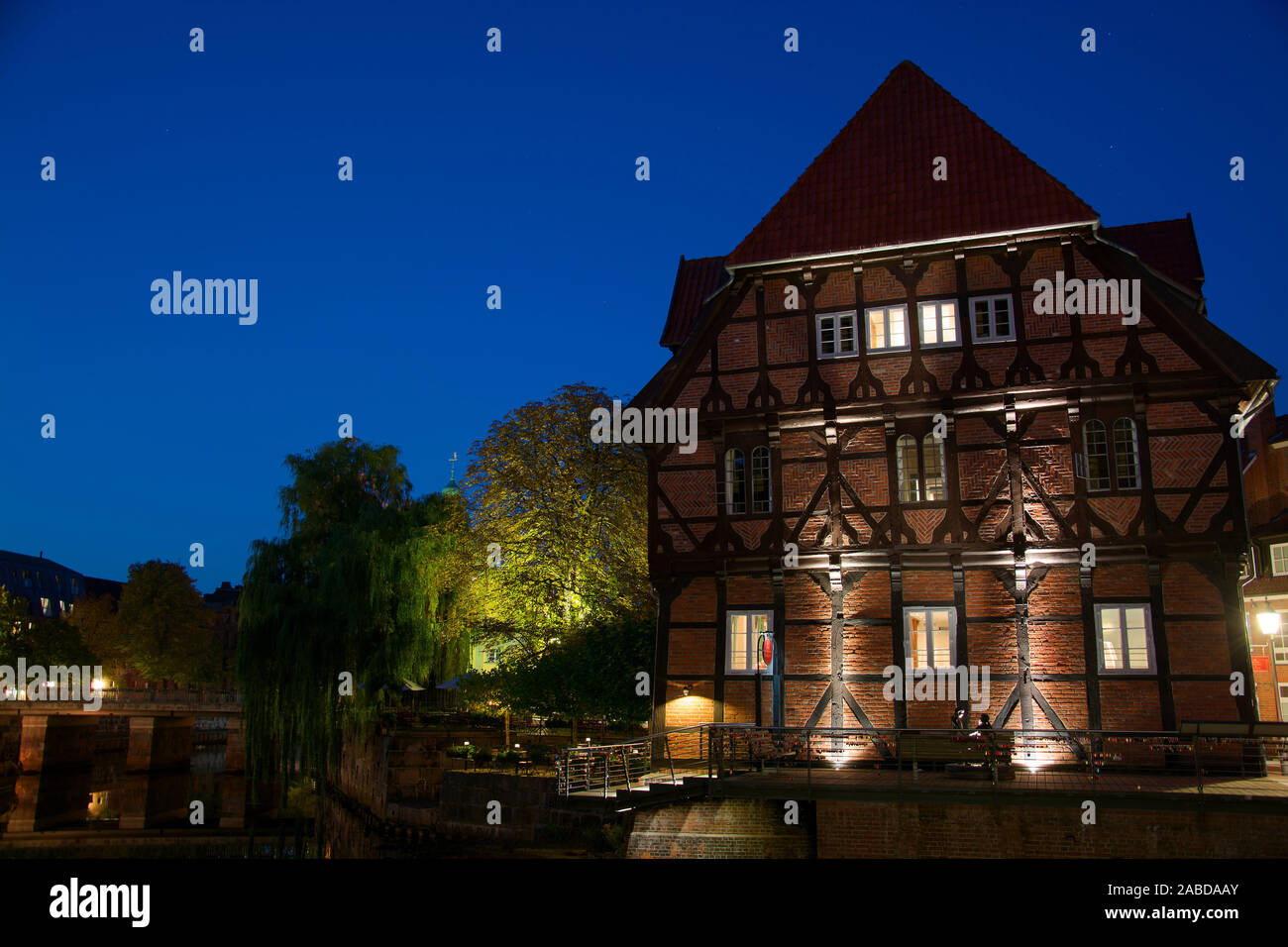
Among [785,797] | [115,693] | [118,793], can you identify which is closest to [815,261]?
[785,797]

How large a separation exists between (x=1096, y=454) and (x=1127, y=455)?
0.58m

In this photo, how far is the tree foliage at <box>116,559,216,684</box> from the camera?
63062 mm

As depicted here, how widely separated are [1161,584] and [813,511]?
7.04 metres

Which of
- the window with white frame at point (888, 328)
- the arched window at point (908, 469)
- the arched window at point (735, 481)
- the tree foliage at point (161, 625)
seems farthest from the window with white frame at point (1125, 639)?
the tree foliage at point (161, 625)

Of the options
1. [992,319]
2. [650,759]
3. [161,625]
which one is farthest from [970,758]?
[161,625]

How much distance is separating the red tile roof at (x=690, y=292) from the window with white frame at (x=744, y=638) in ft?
25.7

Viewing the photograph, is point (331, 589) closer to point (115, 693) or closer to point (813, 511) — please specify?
point (813, 511)

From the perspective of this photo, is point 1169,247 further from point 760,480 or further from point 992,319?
point 760,480

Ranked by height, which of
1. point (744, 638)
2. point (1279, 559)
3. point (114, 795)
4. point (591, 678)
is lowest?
point (114, 795)

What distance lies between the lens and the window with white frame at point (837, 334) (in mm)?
22797

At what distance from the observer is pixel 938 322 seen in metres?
22.4

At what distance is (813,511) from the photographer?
2233 centimetres

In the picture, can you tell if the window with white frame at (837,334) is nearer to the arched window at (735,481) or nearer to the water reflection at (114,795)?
the arched window at (735,481)
